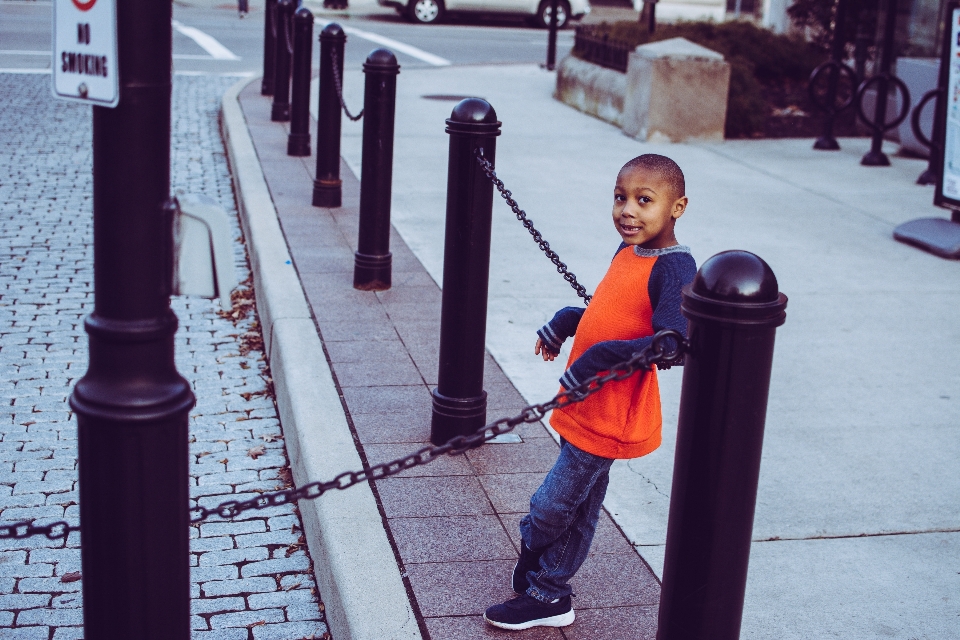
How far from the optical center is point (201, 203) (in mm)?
2402

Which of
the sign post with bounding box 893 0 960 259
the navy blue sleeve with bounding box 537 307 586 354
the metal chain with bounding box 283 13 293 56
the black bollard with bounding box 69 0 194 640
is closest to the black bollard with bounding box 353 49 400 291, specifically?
the navy blue sleeve with bounding box 537 307 586 354

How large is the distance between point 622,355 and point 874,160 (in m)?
8.90

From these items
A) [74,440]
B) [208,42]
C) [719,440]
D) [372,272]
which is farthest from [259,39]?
[719,440]

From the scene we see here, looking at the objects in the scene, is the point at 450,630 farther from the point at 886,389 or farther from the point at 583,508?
the point at 886,389

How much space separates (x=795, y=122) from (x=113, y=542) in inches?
475

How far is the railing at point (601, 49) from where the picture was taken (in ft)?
42.2

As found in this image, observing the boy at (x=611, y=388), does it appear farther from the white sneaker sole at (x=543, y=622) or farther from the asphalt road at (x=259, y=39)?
the asphalt road at (x=259, y=39)

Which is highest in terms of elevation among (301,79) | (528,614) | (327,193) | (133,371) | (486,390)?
(301,79)

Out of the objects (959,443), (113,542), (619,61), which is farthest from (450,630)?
(619,61)

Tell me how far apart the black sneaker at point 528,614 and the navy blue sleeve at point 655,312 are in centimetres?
64

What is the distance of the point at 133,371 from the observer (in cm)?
229

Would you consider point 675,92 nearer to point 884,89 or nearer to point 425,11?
point 884,89

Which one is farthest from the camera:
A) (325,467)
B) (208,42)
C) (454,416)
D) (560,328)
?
(208,42)

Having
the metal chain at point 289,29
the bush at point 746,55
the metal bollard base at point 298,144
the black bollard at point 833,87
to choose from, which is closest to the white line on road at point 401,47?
the bush at point 746,55
